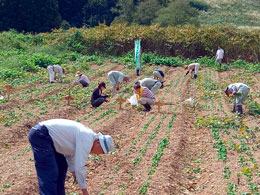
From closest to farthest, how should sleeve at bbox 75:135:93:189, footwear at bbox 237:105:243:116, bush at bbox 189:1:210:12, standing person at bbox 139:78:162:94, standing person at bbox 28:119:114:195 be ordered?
sleeve at bbox 75:135:93:189 < standing person at bbox 28:119:114:195 < footwear at bbox 237:105:243:116 < standing person at bbox 139:78:162:94 < bush at bbox 189:1:210:12

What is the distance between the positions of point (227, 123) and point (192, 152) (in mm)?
2009

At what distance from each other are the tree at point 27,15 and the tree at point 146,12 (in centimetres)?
1145

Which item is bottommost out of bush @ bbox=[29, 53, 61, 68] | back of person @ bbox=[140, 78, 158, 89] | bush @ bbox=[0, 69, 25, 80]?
bush @ bbox=[29, 53, 61, 68]

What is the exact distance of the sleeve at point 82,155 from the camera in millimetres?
3842

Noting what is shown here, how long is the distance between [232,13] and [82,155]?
178 feet

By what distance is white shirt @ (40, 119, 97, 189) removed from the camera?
3893mm

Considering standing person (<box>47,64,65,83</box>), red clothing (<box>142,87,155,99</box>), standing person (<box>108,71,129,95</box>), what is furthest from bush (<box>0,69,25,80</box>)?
red clothing (<box>142,87,155,99</box>)

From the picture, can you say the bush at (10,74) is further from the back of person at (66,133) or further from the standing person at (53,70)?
Result: the back of person at (66,133)

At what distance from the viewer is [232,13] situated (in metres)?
54.6

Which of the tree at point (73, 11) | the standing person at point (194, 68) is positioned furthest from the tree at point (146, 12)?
the standing person at point (194, 68)

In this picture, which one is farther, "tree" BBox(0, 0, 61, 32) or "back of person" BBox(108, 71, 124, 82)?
"tree" BBox(0, 0, 61, 32)

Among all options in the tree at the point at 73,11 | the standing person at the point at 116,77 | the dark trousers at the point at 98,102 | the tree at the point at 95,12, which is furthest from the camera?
the tree at the point at 95,12

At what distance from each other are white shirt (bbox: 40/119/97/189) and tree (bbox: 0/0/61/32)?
34714 millimetres

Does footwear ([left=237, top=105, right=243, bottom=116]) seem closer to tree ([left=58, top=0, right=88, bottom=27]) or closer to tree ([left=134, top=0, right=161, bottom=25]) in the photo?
tree ([left=134, top=0, right=161, bottom=25])
